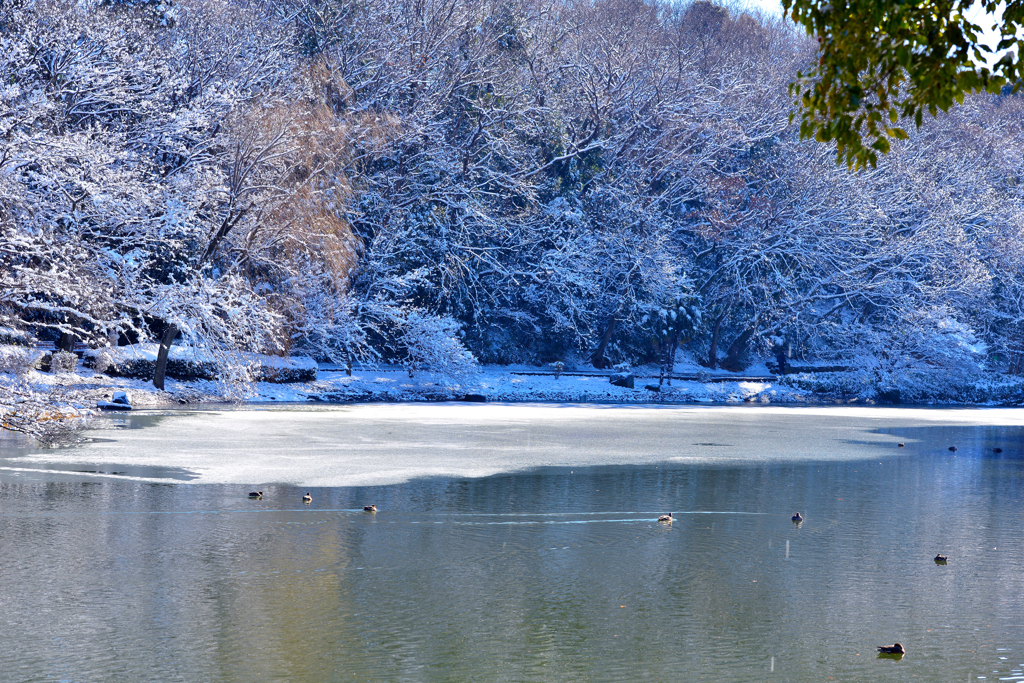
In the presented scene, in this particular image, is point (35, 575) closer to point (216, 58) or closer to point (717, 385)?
point (216, 58)

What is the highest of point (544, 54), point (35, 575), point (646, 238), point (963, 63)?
point (544, 54)

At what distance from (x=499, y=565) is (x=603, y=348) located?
115 ft

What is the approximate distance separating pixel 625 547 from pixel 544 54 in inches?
1555

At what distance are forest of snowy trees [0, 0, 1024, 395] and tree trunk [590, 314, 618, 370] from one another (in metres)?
0.13

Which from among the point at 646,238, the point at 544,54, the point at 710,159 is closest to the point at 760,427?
the point at 646,238

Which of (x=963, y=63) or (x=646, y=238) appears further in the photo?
(x=646, y=238)

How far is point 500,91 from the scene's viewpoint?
42.4 m

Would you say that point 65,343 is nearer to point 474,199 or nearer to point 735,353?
point 474,199

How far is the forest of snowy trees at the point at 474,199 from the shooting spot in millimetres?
31375

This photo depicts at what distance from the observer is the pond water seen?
719 cm

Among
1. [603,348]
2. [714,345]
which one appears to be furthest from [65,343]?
[714,345]

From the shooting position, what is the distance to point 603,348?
44.8 m

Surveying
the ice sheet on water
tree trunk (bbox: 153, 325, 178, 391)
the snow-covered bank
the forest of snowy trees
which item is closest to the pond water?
the ice sheet on water

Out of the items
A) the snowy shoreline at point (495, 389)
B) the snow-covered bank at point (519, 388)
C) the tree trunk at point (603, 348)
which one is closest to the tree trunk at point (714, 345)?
the snow-covered bank at point (519, 388)
